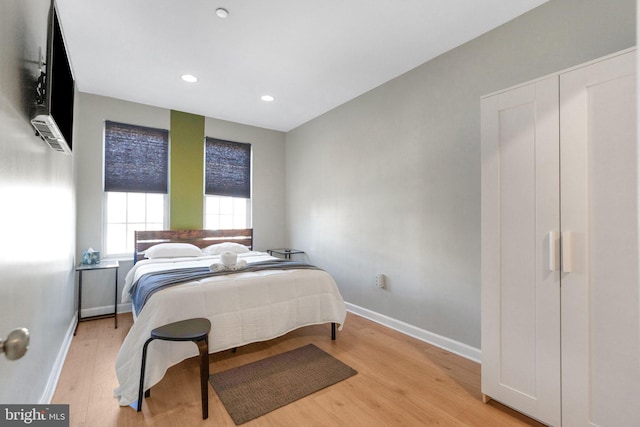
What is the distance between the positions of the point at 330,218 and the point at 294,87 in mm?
1780

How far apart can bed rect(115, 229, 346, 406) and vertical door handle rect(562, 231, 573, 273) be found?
1878mm

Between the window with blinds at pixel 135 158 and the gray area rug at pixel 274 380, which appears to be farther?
the window with blinds at pixel 135 158

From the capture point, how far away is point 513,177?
5.96ft

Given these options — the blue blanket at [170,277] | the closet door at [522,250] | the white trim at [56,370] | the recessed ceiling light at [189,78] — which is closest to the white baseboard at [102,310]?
the white trim at [56,370]

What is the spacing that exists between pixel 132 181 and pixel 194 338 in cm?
298

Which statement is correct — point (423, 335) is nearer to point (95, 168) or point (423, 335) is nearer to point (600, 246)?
point (600, 246)

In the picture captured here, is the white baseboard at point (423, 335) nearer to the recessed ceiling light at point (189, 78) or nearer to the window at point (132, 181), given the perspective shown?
the window at point (132, 181)

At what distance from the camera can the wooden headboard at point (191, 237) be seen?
3861 millimetres

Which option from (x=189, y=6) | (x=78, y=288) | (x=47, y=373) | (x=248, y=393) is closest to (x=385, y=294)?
(x=248, y=393)

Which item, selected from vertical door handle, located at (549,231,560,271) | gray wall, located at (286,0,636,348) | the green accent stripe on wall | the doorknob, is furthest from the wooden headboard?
vertical door handle, located at (549,231,560,271)

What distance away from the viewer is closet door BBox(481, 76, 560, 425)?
1.66 meters

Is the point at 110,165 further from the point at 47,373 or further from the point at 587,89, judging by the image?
the point at 587,89

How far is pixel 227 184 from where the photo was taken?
4672 millimetres

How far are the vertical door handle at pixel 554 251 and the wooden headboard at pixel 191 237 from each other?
3972 mm
